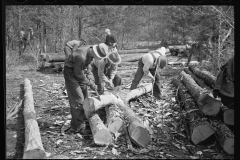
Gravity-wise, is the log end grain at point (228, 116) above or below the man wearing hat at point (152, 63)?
below

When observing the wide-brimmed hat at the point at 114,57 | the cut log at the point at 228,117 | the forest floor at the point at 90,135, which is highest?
the wide-brimmed hat at the point at 114,57

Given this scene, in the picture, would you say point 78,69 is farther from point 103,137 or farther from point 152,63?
point 152,63

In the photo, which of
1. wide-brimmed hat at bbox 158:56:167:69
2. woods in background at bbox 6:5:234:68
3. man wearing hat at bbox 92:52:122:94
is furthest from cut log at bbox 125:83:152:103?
woods in background at bbox 6:5:234:68

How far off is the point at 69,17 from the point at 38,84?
2.96 m

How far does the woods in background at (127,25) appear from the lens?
245 inches

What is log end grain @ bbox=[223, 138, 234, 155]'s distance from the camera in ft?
14.3

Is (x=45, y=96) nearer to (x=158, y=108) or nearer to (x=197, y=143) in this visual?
(x=158, y=108)

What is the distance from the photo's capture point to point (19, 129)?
521cm

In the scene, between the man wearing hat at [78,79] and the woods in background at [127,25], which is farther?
the woods in background at [127,25]

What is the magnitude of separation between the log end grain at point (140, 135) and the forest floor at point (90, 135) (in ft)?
0.40

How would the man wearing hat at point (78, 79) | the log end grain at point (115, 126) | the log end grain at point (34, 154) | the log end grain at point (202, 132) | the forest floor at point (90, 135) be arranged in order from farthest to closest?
the man wearing hat at point (78, 79)
the log end grain at point (115, 126)
the log end grain at point (202, 132)
the forest floor at point (90, 135)
the log end grain at point (34, 154)

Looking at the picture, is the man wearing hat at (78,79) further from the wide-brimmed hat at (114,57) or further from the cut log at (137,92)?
the cut log at (137,92)

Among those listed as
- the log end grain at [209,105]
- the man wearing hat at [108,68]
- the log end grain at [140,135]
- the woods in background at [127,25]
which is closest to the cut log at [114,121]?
the log end grain at [140,135]
